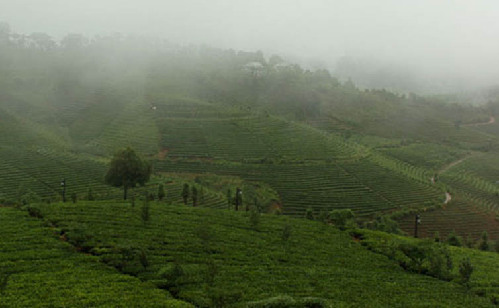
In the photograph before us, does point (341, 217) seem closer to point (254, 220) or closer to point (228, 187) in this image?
point (254, 220)

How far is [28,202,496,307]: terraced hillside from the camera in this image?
24017mm

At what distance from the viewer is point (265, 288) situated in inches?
955

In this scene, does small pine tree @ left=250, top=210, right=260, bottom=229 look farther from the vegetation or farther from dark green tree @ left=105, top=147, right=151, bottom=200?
dark green tree @ left=105, top=147, right=151, bottom=200

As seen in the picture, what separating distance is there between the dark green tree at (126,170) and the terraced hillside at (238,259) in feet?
17.2

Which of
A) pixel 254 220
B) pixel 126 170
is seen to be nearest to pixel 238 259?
pixel 254 220

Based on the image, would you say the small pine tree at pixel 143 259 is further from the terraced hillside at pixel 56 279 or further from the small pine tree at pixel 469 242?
the small pine tree at pixel 469 242

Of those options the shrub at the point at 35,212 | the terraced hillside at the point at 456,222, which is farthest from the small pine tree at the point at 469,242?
the shrub at the point at 35,212

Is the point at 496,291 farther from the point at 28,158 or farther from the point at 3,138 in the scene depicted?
the point at 3,138

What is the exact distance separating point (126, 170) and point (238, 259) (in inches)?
778

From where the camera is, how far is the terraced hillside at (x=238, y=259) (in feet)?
78.8

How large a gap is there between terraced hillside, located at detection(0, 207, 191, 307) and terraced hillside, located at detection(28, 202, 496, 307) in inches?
44.0

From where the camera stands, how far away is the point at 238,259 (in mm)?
28766

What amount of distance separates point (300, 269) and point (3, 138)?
6352 centimetres

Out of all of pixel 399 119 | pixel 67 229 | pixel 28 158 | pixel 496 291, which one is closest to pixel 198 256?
pixel 67 229
